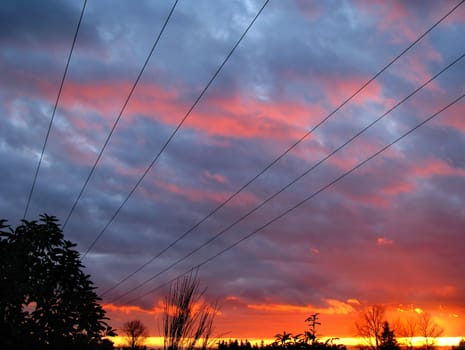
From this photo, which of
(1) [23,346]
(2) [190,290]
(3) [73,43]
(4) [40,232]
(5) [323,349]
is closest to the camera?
(3) [73,43]

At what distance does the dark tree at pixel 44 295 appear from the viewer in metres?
15.3

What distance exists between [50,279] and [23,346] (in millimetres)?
2047

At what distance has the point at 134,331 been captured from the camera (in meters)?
119

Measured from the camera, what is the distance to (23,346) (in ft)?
49.4

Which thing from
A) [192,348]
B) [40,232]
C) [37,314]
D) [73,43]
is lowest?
[192,348]

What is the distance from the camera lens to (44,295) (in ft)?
51.2

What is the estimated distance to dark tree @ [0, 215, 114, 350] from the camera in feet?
50.1

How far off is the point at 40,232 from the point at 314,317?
8.81 metres

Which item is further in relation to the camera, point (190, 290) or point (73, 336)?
point (73, 336)

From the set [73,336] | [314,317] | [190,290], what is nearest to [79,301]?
[73,336]

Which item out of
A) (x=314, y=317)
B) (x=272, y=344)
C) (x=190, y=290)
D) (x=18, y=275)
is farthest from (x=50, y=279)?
(x=314, y=317)

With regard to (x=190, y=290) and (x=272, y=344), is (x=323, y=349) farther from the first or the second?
(x=190, y=290)

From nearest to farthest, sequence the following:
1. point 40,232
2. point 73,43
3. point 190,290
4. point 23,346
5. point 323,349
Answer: point 73,43 < point 190,290 < point 323,349 < point 23,346 < point 40,232

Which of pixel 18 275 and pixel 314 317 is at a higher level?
pixel 18 275
